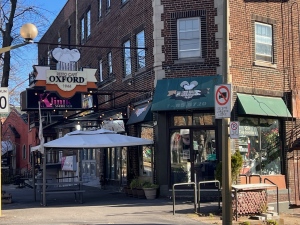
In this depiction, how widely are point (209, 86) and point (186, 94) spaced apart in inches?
32.3

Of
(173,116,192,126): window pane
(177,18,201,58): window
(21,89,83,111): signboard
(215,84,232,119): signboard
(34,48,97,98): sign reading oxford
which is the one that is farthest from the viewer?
(21,89,83,111): signboard

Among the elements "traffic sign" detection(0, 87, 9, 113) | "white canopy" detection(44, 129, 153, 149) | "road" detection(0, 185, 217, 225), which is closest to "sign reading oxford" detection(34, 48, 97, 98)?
"white canopy" detection(44, 129, 153, 149)

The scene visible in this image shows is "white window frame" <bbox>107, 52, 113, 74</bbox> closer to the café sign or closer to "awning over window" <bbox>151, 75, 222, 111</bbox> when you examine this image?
the café sign

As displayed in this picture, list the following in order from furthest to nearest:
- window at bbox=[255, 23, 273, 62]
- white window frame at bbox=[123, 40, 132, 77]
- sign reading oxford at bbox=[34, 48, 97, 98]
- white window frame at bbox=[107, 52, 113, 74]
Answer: white window frame at bbox=[107, 52, 113, 74] < white window frame at bbox=[123, 40, 132, 77] < window at bbox=[255, 23, 273, 62] < sign reading oxford at bbox=[34, 48, 97, 98]

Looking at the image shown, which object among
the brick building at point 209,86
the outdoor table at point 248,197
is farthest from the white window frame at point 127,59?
the outdoor table at point 248,197

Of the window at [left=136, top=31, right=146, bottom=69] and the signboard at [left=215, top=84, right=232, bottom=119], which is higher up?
the window at [left=136, top=31, right=146, bottom=69]

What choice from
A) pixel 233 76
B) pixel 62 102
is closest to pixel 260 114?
pixel 233 76

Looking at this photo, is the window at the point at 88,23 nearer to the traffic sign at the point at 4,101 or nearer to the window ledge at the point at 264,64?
the window ledge at the point at 264,64

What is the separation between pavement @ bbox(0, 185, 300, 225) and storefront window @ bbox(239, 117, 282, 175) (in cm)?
181

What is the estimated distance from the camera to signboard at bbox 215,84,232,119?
11.7m

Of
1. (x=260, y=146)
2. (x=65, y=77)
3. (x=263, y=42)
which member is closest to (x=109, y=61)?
(x=65, y=77)

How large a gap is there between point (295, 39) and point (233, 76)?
387cm

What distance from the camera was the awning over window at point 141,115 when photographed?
1766 centimetres

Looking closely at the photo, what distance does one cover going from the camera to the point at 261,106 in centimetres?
1719
